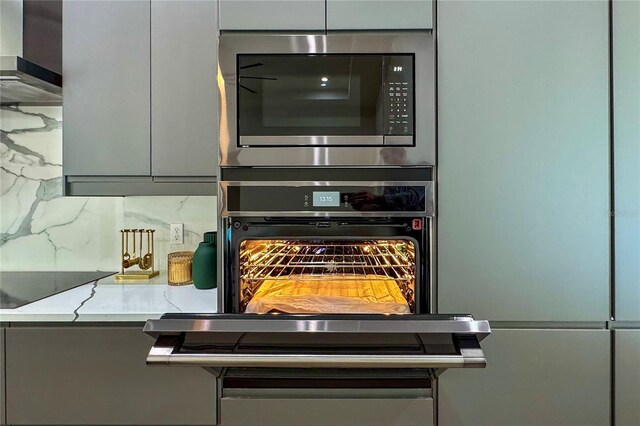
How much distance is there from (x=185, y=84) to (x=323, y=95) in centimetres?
49

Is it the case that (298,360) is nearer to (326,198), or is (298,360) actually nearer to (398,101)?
(326,198)

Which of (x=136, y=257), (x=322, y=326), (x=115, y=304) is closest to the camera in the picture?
(x=322, y=326)

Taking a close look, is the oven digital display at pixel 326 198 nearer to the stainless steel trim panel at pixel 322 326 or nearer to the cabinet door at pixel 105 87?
the stainless steel trim panel at pixel 322 326

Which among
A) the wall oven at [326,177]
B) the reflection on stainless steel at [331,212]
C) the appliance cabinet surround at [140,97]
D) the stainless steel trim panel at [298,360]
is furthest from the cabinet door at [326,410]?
the appliance cabinet surround at [140,97]

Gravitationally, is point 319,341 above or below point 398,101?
below

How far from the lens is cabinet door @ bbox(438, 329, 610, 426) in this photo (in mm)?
1156

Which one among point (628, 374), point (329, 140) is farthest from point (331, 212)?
point (628, 374)

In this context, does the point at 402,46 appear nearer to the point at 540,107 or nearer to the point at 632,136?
the point at 540,107

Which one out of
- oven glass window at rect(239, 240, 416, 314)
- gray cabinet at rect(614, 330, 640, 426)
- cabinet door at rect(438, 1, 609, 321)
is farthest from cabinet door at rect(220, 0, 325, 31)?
gray cabinet at rect(614, 330, 640, 426)

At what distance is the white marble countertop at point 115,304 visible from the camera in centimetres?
115

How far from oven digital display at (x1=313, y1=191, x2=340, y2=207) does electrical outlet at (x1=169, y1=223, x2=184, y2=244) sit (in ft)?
2.84

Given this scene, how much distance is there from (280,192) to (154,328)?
19.7 inches

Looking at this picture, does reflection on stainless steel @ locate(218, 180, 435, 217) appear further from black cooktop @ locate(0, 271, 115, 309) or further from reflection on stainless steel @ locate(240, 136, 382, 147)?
black cooktop @ locate(0, 271, 115, 309)

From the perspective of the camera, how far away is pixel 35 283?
1521 mm
